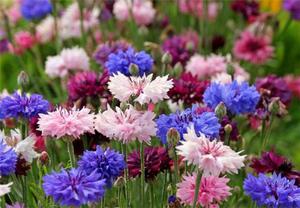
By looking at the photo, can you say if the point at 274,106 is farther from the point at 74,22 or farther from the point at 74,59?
the point at 74,22

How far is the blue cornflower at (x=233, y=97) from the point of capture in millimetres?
1472

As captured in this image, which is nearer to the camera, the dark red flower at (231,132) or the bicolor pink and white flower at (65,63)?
the dark red flower at (231,132)

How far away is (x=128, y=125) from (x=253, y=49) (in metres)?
1.15

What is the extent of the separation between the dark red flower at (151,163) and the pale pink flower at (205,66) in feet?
2.02

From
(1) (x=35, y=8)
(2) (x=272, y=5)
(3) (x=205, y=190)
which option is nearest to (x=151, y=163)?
(3) (x=205, y=190)

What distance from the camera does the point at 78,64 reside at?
6.39 feet

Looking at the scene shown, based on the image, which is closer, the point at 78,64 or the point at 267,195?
the point at 267,195

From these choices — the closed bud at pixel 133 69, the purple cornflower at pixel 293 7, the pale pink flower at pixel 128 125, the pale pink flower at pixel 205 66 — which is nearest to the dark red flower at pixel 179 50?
the pale pink flower at pixel 205 66

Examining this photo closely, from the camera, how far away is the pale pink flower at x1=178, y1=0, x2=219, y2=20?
262cm

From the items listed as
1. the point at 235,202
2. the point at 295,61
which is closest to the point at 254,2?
the point at 295,61

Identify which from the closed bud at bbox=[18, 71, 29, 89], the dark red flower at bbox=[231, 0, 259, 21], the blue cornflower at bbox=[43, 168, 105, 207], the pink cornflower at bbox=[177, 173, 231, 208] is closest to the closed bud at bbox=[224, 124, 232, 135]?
the pink cornflower at bbox=[177, 173, 231, 208]

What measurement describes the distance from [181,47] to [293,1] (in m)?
0.52

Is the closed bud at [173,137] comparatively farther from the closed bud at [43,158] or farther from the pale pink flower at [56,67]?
the pale pink flower at [56,67]

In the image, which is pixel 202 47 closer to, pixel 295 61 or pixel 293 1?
pixel 293 1
